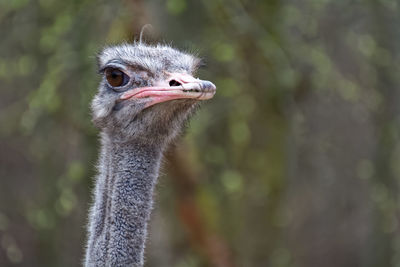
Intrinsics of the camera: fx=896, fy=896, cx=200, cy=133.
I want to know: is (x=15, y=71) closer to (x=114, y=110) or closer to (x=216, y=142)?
(x=216, y=142)

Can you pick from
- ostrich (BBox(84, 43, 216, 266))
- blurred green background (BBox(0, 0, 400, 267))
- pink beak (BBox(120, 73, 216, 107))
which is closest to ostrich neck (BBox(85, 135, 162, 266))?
ostrich (BBox(84, 43, 216, 266))

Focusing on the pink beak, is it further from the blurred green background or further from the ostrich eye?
the blurred green background

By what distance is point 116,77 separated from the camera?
12.0 ft

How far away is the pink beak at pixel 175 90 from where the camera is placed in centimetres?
316

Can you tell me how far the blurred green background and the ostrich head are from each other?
0.86 metres

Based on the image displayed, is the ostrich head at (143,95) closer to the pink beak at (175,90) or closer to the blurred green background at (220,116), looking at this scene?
the pink beak at (175,90)

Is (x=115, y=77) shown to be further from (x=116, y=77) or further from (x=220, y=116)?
(x=220, y=116)

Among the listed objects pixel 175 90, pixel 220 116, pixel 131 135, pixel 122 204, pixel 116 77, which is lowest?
pixel 122 204

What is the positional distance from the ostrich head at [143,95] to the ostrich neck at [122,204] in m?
0.07

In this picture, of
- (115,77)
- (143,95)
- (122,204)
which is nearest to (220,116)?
(115,77)

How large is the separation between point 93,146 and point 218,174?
48.3 inches

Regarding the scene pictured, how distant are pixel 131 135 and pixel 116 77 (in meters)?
0.26

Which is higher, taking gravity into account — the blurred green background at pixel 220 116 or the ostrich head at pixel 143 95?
the blurred green background at pixel 220 116

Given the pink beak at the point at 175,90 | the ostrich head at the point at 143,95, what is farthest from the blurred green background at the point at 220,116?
the pink beak at the point at 175,90
